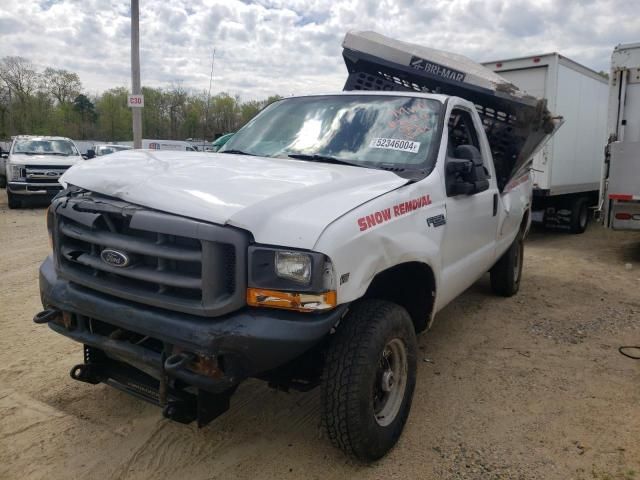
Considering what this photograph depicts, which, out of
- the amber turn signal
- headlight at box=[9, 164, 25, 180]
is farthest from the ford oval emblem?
headlight at box=[9, 164, 25, 180]

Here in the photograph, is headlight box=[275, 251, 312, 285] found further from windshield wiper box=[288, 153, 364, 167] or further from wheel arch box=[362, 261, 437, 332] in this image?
windshield wiper box=[288, 153, 364, 167]

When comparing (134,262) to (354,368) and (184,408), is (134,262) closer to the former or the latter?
→ (184,408)

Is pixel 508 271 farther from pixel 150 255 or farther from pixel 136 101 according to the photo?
pixel 136 101

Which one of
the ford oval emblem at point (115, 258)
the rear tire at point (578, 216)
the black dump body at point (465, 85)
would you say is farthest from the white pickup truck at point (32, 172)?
the rear tire at point (578, 216)

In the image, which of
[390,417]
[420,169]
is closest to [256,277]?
[390,417]

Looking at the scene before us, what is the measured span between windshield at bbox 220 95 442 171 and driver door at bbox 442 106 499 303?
242 millimetres

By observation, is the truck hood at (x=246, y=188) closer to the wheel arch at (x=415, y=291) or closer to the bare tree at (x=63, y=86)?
the wheel arch at (x=415, y=291)

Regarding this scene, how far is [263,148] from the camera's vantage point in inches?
159

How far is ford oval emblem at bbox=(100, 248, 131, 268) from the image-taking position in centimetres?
258

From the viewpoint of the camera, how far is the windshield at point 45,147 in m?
15.0

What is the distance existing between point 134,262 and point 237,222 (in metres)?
0.63

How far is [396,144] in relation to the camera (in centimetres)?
365

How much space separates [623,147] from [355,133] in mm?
6426

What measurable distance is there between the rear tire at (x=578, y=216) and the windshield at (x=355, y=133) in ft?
28.4
